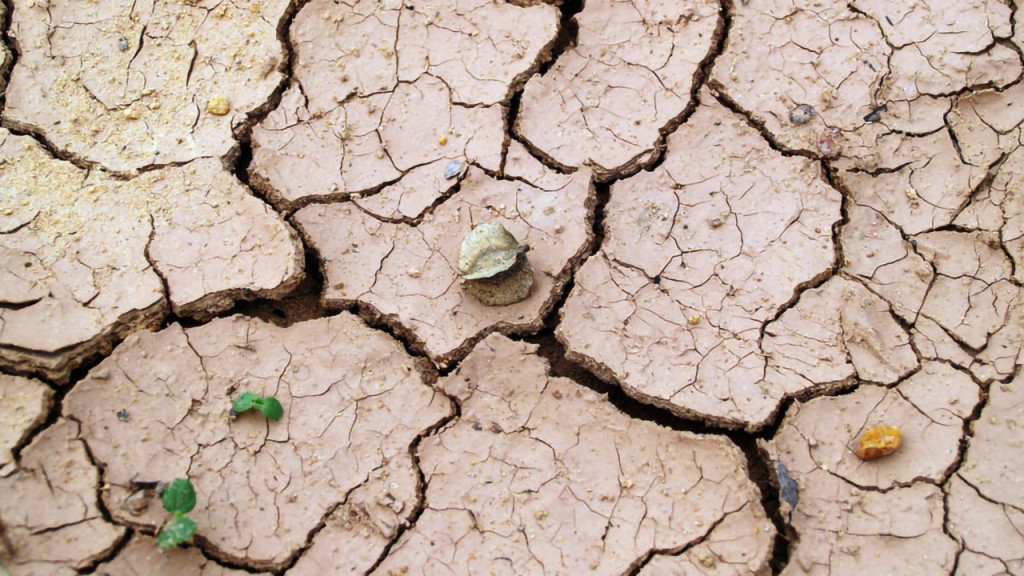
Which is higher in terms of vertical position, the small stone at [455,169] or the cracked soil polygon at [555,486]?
the small stone at [455,169]

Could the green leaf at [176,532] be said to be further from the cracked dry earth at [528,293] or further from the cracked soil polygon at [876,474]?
the cracked soil polygon at [876,474]

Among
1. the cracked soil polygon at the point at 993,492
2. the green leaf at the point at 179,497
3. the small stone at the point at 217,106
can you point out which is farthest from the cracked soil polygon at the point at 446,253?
the cracked soil polygon at the point at 993,492

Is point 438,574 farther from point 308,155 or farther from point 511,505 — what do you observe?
point 308,155

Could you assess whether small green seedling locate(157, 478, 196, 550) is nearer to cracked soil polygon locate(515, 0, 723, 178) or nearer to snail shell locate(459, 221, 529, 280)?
snail shell locate(459, 221, 529, 280)

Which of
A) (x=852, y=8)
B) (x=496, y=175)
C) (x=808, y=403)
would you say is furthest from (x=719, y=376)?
(x=852, y=8)

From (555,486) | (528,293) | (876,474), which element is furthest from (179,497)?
(876,474)

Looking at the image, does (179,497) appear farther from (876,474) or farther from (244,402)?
(876,474)

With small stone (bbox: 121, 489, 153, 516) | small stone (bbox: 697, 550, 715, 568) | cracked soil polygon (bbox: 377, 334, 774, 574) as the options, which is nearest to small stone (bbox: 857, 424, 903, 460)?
cracked soil polygon (bbox: 377, 334, 774, 574)
